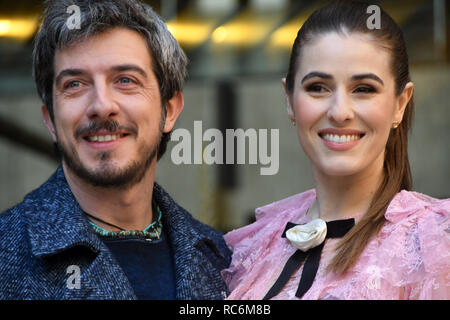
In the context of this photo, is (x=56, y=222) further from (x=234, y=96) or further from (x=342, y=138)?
(x=234, y=96)

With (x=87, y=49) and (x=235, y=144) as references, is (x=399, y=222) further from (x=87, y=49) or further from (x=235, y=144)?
(x=235, y=144)

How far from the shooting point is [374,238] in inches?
84.1

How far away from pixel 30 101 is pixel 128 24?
3.56 m

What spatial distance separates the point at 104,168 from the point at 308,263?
30.5 inches

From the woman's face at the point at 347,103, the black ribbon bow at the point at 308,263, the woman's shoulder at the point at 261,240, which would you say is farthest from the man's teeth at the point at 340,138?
the woman's shoulder at the point at 261,240

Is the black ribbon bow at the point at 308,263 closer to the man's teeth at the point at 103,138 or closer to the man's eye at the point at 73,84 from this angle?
the man's teeth at the point at 103,138

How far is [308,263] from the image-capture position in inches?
88.5

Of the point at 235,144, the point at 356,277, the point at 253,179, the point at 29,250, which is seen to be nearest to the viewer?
the point at 356,277

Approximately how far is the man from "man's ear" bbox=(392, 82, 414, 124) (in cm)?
87

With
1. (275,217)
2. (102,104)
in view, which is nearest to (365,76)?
(275,217)

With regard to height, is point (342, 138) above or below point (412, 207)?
above

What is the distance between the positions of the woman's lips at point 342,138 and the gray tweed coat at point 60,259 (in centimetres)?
69

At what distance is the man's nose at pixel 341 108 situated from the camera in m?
2.14
